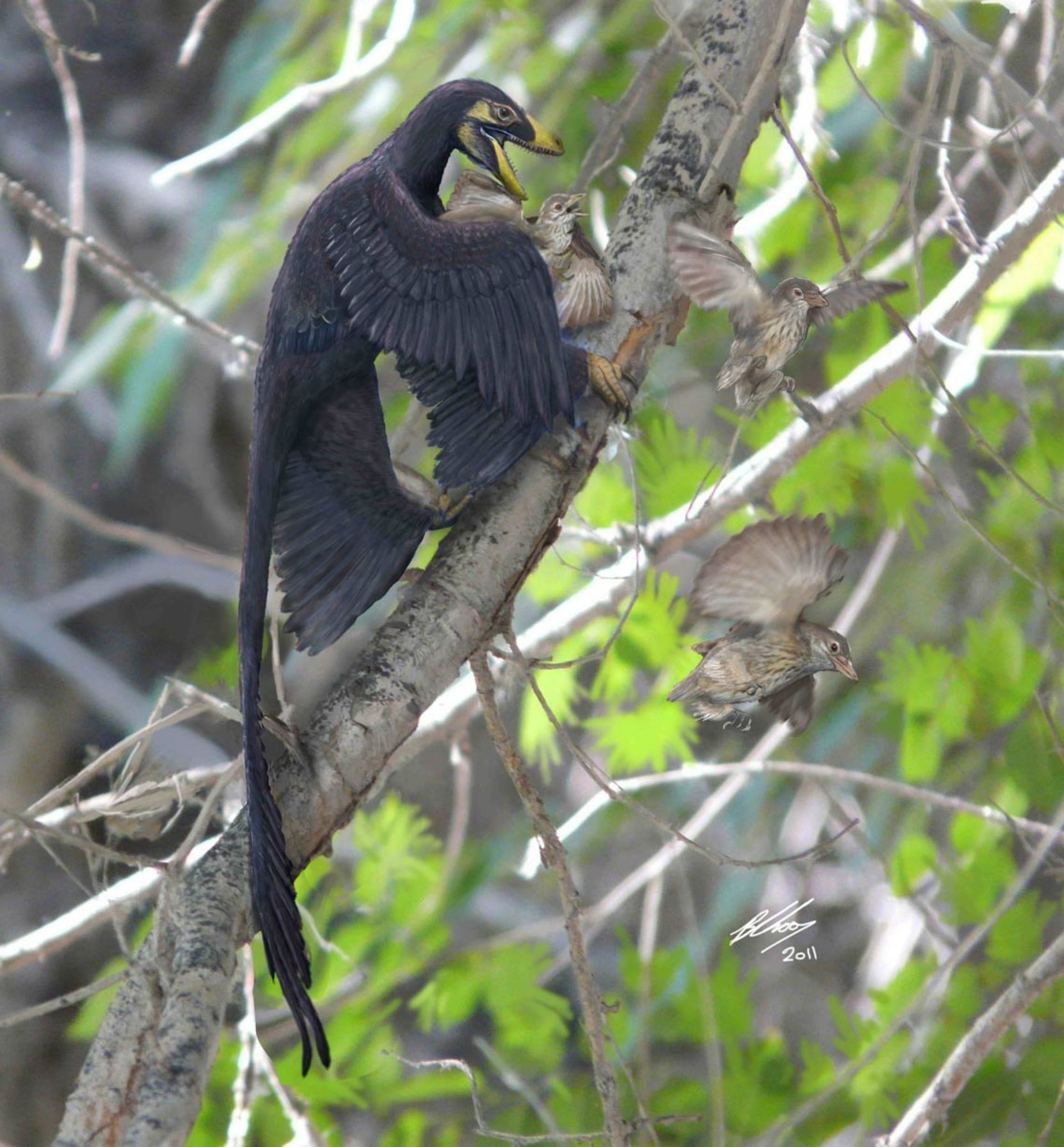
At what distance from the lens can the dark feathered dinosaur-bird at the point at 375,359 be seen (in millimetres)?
450

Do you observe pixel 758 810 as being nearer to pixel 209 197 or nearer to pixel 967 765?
pixel 967 765

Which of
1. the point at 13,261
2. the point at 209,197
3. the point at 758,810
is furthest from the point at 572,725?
the point at 13,261

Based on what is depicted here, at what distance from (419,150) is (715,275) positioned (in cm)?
13

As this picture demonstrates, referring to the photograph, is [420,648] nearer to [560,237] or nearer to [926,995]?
[560,237]

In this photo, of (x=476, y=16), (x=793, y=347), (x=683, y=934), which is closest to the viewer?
(x=793, y=347)

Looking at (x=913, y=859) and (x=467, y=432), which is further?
(x=913, y=859)

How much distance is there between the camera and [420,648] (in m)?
0.48

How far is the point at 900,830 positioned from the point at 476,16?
0.91 metres

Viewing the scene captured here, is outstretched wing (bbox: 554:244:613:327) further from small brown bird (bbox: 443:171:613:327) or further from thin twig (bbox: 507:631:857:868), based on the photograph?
thin twig (bbox: 507:631:857:868)

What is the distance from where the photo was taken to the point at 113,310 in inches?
58.5

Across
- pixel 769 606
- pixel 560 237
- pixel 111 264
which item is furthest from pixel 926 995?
pixel 111 264
